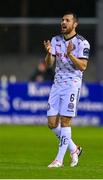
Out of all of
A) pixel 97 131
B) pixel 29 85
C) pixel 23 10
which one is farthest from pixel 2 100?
pixel 23 10

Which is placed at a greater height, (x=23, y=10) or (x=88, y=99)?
(x=23, y=10)

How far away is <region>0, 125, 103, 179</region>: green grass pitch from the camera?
1242cm

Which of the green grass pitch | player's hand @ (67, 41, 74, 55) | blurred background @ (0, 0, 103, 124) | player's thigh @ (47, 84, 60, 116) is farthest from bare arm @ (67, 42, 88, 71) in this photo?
blurred background @ (0, 0, 103, 124)

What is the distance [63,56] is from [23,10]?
21002 mm

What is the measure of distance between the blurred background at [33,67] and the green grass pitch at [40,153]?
0.74m

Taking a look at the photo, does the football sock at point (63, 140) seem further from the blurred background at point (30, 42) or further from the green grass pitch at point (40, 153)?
the blurred background at point (30, 42)

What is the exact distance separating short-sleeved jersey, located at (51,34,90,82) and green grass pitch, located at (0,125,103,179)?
4.48ft

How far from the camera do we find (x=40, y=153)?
1680 centimetres

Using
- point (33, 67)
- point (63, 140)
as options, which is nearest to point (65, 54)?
point (63, 140)

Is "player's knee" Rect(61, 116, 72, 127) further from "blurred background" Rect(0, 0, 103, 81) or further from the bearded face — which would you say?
"blurred background" Rect(0, 0, 103, 81)

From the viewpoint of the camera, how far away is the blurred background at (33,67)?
24953mm

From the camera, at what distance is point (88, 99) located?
980 inches

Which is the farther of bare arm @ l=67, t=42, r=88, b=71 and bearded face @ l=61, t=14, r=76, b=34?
bearded face @ l=61, t=14, r=76, b=34

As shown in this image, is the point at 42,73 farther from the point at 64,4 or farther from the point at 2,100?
the point at 64,4
